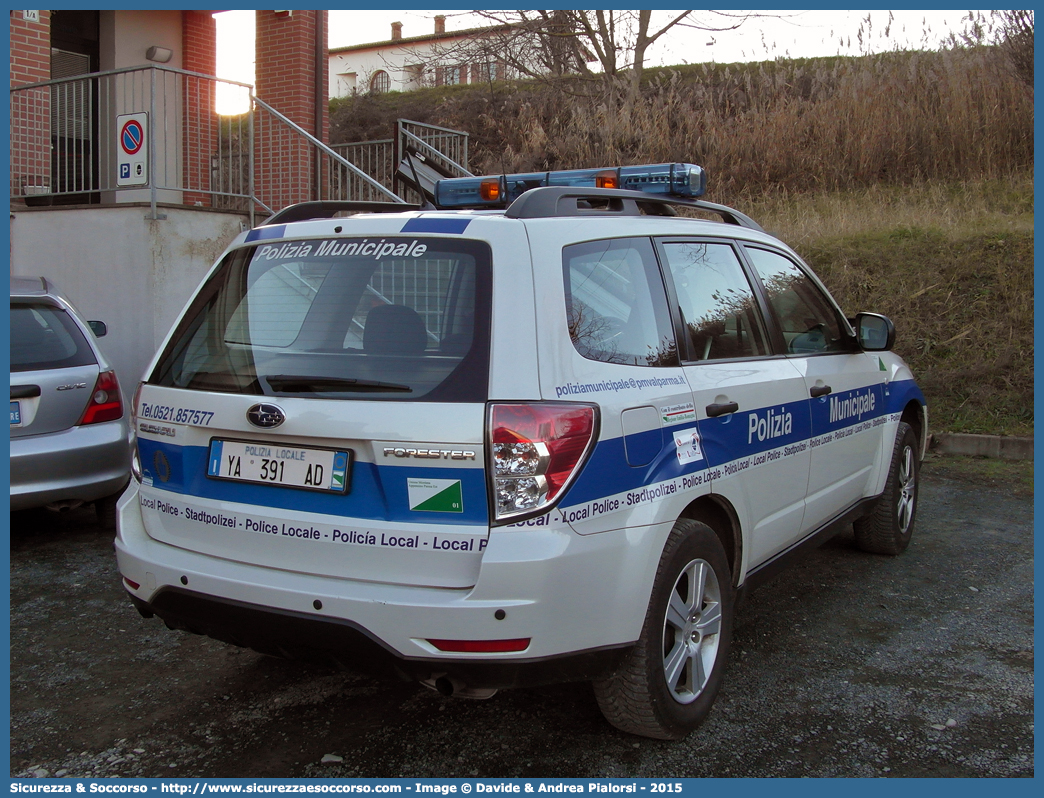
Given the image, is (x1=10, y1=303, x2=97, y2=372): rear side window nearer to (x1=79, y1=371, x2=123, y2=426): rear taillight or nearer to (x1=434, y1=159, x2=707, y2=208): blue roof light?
(x1=79, y1=371, x2=123, y2=426): rear taillight

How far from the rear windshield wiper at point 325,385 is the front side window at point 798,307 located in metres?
2.04

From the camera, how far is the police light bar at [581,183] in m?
4.00

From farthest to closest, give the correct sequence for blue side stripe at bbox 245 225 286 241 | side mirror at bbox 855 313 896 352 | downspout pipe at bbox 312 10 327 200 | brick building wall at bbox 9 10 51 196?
downspout pipe at bbox 312 10 327 200
brick building wall at bbox 9 10 51 196
side mirror at bbox 855 313 896 352
blue side stripe at bbox 245 225 286 241

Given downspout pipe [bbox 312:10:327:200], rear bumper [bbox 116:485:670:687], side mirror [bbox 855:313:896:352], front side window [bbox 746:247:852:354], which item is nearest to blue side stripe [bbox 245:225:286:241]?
rear bumper [bbox 116:485:670:687]

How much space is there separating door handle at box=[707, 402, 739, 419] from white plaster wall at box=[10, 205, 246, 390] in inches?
266

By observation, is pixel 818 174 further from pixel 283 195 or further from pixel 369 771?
pixel 369 771

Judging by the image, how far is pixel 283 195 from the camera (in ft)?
40.7

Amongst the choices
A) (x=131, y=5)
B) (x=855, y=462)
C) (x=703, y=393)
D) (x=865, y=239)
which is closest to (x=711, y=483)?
(x=703, y=393)

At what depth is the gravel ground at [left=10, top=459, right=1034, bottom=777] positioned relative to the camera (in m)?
3.11

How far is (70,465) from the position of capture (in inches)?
209

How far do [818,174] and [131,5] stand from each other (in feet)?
33.5

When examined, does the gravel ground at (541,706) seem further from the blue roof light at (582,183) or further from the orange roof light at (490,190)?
the orange roof light at (490,190)

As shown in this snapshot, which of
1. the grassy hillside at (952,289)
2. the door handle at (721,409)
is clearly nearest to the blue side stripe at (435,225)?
the door handle at (721,409)
